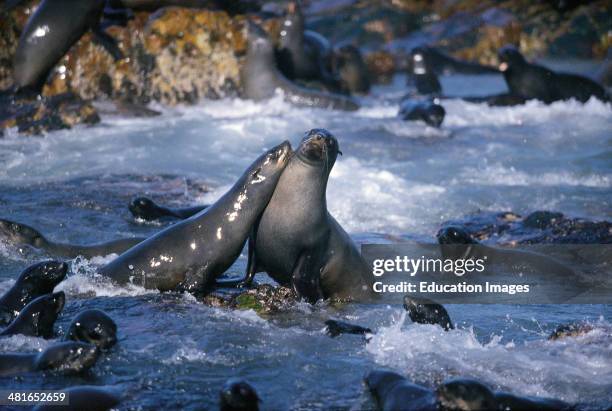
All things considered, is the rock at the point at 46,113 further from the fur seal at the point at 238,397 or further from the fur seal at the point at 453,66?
the fur seal at the point at 453,66

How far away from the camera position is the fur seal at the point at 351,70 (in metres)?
18.3

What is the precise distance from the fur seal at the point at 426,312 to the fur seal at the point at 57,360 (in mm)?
1962

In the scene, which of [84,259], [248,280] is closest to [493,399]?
[248,280]

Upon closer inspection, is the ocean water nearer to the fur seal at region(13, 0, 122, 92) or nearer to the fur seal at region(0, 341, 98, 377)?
the fur seal at region(0, 341, 98, 377)

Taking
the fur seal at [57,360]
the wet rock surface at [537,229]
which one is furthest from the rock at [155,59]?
the fur seal at [57,360]

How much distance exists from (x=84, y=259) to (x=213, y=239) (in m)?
1.39

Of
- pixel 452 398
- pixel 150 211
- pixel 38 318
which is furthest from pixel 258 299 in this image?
pixel 150 211

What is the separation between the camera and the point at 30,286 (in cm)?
583

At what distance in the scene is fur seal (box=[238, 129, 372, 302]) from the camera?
245 inches

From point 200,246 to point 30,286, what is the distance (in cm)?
108

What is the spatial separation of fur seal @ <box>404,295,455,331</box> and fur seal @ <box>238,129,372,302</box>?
69 cm

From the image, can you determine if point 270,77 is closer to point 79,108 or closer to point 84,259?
point 79,108

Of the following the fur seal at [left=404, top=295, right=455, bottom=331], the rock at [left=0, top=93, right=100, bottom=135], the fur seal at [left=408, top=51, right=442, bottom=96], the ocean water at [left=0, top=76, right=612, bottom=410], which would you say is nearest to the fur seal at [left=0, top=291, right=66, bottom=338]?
the ocean water at [left=0, top=76, right=612, bottom=410]

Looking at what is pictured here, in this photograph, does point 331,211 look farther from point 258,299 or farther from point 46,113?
point 46,113
